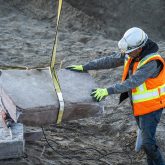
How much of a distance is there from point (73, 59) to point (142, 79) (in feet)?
17.0

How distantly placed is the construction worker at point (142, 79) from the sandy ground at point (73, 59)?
37.0 inches

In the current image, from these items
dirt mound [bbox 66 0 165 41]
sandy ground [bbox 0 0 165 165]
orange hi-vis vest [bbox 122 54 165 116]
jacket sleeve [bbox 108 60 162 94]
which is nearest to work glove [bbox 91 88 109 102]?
jacket sleeve [bbox 108 60 162 94]

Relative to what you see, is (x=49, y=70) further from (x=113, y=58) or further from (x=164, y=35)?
(x=164, y=35)

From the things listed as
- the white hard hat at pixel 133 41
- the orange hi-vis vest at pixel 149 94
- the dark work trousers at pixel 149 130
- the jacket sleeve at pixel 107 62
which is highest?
the white hard hat at pixel 133 41

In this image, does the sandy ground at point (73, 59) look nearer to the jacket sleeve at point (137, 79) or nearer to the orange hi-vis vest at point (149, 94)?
the orange hi-vis vest at point (149, 94)

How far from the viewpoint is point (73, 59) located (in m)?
10.7

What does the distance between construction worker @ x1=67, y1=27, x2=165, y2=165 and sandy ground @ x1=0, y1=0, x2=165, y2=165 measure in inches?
37.0

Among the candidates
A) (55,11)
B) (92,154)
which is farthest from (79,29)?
(92,154)

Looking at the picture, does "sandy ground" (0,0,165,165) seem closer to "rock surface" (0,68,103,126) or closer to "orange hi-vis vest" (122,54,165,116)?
"rock surface" (0,68,103,126)

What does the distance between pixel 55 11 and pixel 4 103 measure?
28.1ft

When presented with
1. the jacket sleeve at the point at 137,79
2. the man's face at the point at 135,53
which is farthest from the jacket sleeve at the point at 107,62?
the jacket sleeve at the point at 137,79

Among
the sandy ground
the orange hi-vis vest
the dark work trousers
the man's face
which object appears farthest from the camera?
the sandy ground

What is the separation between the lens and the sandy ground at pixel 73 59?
6.82 m

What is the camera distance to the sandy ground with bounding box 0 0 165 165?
6.82 meters
